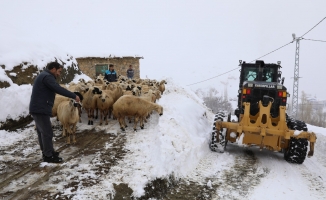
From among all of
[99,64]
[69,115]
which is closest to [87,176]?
[69,115]

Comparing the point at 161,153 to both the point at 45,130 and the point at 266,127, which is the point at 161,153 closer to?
the point at 45,130

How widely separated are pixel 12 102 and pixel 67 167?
4947 millimetres

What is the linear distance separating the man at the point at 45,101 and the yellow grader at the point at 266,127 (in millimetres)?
4504

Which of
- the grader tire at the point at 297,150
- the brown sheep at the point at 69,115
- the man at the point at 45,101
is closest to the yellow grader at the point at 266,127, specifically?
the grader tire at the point at 297,150

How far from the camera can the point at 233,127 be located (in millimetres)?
7617

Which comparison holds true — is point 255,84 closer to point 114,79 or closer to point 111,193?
point 111,193

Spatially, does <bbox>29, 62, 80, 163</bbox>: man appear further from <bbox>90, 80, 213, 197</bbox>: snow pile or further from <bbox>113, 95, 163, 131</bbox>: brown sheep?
<bbox>113, 95, 163, 131</bbox>: brown sheep

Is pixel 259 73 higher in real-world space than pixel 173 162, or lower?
higher

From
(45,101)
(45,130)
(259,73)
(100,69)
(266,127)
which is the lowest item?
(266,127)

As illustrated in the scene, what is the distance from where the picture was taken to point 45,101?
5551mm

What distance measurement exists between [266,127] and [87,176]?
489cm

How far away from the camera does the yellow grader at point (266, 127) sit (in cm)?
715

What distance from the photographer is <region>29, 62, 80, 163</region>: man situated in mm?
5473

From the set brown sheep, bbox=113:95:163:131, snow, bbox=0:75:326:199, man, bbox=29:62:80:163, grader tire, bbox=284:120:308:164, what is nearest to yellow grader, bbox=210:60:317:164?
grader tire, bbox=284:120:308:164
